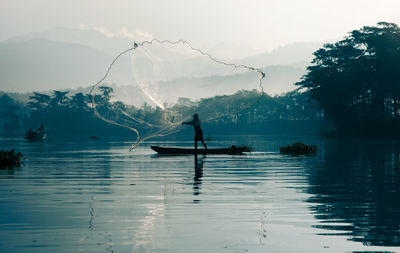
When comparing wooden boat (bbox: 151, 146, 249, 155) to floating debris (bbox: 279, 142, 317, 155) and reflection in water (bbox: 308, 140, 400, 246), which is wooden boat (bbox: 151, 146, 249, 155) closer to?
floating debris (bbox: 279, 142, 317, 155)

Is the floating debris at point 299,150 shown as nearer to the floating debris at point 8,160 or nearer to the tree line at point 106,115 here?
the floating debris at point 8,160

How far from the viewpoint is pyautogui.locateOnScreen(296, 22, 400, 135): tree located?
93062 millimetres

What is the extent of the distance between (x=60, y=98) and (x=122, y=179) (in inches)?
6000

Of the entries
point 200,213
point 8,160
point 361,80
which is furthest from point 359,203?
point 361,80

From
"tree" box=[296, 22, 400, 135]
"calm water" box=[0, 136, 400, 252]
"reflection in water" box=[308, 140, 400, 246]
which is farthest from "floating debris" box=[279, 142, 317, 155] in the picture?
"tree" box=[296, 22, 400, 135]

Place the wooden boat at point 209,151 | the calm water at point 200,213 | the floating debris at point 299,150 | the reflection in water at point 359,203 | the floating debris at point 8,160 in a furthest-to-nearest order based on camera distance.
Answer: the floating debris at point 299,150, the wooden boat at point 209,151, the floating debris at point 8,160, the reflection in water at point 359,203, the calm water at point 200,213

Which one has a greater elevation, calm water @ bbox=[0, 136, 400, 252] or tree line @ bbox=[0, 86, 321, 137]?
tree line @ bbox=[0, 86, 321, 137]

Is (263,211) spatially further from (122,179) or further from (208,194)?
(122,179)

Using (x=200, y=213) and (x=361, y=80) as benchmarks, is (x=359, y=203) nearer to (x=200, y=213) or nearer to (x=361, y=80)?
(x=200, y=213)

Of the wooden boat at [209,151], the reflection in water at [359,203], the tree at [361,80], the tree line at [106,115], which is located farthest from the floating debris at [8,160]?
the tree line at [106,115]

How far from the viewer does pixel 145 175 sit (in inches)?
1006

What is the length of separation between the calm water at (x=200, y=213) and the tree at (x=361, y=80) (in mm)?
71089

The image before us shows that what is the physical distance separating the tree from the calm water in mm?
71089

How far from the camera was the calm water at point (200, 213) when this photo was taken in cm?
1066
